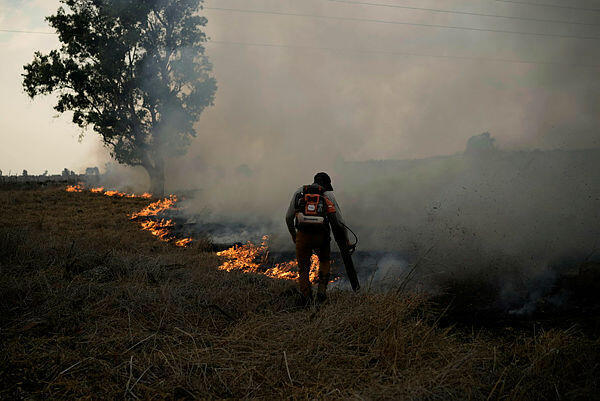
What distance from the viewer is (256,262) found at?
35.0ft

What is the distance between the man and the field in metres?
0.46

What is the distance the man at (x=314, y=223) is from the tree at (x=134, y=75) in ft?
64.5

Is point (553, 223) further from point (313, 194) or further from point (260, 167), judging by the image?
point (260, 167)

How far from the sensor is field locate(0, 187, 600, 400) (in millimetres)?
2725

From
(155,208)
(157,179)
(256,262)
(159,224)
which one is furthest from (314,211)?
(157,179)

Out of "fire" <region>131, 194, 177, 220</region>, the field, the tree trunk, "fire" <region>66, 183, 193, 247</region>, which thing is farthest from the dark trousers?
the tree trunk

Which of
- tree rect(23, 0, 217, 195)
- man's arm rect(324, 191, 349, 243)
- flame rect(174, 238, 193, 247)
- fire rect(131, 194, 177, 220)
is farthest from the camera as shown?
tree rect(23, 0, 217, 195)

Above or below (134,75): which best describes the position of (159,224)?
below

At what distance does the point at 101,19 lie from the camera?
72.4 feet

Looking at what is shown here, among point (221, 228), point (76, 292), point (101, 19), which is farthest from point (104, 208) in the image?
point (76, 292)

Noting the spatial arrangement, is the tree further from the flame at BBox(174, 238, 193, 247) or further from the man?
the man

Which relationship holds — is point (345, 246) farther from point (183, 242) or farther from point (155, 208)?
point (155, 208)

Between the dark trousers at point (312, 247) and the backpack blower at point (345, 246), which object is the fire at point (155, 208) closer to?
the dark trousers at point (312, 247)

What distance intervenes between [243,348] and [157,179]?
21.7m
